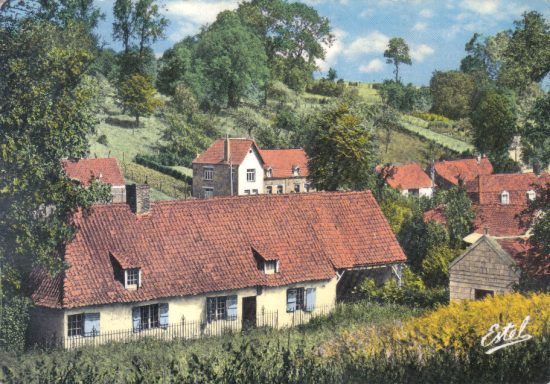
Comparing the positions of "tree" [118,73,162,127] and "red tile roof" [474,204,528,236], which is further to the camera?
"tree" [118,73,162,127]

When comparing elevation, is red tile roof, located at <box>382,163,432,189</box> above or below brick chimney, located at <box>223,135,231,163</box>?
below

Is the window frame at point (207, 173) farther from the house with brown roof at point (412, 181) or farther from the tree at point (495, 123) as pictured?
the tree at point (495, 123)

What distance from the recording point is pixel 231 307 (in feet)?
83.5

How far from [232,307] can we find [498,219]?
15.2 meters

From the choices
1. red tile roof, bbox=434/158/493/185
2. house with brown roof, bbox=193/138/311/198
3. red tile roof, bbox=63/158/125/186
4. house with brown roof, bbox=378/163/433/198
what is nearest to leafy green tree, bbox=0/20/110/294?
red tile roof, bbox=63/158/125/186

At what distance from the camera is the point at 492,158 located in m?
49.3

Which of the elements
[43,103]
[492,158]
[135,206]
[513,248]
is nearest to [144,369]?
[43,103]

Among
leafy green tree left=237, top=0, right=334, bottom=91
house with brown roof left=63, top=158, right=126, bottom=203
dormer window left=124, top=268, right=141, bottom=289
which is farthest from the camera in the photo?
house with brown roof left=63, top=158, right=126, bottom=203

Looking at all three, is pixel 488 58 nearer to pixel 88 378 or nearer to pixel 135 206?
pixel 135 206

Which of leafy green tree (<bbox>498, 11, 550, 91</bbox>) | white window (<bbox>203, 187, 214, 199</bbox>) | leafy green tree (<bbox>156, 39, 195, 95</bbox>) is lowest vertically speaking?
white window (<bbox>203, 187, 214, 199</bbox>)

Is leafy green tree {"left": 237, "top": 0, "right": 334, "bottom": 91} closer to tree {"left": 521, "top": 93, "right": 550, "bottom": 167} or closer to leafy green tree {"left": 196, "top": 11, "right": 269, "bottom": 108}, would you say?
leafy green tree {"left": 196, "top": 11, "right": 269, "bottom": 108}

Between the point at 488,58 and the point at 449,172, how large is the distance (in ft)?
26.4

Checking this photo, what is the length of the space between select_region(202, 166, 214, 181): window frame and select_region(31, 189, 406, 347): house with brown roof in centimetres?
2693

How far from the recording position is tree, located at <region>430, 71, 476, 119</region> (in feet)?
225
